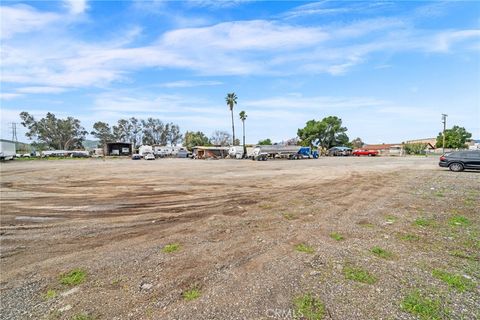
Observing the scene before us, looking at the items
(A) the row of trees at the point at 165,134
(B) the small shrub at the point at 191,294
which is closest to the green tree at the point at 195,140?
(A) the row of trees at the point at 165,134

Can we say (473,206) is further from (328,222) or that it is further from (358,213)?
(328,222)

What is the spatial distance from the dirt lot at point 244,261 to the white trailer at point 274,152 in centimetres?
3615

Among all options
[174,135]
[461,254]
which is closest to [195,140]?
[174,135]

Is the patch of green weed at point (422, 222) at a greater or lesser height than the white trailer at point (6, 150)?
lesser

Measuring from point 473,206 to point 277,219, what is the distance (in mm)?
6440

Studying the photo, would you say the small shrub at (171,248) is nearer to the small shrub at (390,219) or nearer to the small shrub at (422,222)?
the small shrub at (390,219)

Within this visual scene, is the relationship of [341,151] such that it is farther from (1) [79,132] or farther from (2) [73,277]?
(1) [79,132]

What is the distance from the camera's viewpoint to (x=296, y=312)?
2.87 meters

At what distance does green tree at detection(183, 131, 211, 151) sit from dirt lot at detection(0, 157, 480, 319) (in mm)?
89027

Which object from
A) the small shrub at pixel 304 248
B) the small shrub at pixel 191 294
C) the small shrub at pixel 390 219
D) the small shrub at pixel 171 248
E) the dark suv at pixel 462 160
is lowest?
the small shrub at pixel 191 294

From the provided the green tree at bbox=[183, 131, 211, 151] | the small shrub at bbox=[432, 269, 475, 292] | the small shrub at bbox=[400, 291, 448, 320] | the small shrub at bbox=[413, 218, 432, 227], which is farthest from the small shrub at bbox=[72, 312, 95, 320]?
the green tree at bbox=[183, 131, 211, 151]

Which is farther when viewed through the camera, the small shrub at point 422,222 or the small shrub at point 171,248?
the small shrub at point 422,222

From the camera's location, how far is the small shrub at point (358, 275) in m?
3.50

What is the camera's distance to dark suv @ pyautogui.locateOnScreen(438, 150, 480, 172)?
16938 millimetres
